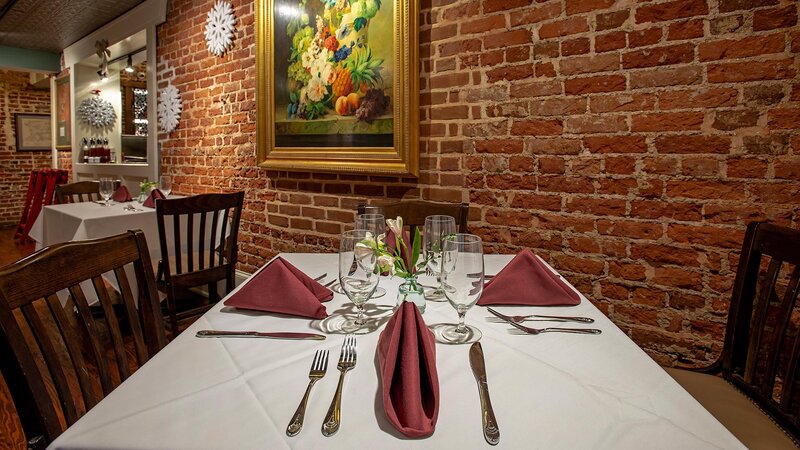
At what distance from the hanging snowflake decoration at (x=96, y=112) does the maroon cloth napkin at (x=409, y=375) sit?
6354mm

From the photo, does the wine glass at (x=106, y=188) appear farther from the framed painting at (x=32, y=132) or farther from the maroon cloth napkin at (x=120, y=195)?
the framed painting at (x=32, y=132)

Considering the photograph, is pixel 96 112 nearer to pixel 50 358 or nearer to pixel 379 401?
pixel 50 358

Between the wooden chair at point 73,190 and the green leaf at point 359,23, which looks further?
the wooden chair at point 73,190

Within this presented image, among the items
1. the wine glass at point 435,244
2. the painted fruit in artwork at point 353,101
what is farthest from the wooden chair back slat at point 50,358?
the painted fruit in artwork at point 353,101

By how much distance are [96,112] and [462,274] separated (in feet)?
21.7

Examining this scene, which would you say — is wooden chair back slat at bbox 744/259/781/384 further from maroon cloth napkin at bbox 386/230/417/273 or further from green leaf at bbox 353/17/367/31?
green leaf at bbox 353/17/367/31

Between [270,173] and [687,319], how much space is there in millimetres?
2510

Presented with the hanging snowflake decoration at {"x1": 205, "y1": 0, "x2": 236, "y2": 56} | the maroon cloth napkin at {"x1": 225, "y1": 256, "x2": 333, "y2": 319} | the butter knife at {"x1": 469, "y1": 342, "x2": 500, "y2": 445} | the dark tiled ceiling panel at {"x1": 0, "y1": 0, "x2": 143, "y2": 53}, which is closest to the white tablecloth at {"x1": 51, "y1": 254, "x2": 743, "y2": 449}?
the butter knife at {"x1": 469, "y1": 342, "x2": 500, "y2": 445}

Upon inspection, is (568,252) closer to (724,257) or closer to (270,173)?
(724,257)

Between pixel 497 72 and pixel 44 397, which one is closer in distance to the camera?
pixel 44 397

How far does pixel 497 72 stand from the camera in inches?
79.9

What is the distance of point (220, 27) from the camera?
3330 millimetres

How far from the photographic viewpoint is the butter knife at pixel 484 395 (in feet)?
1.84

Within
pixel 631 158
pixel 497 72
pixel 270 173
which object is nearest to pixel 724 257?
pixel 631 158
